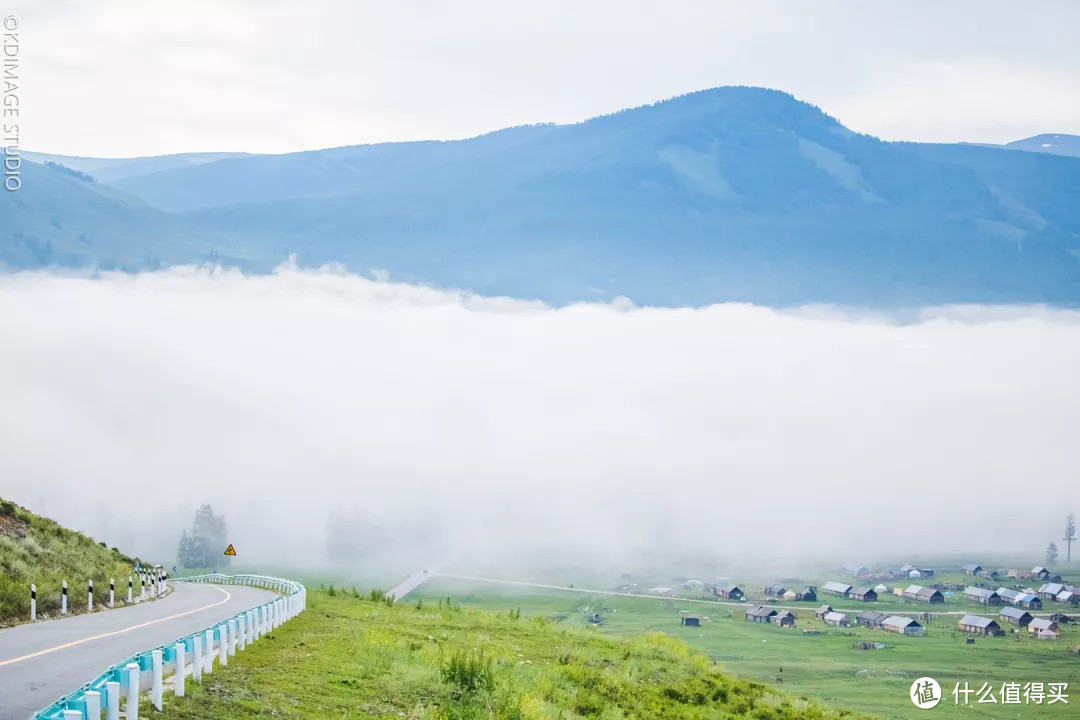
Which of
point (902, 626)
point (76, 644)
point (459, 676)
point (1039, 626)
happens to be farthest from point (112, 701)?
point (1039, 626)

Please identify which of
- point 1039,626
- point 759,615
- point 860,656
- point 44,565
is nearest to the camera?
point 44,565

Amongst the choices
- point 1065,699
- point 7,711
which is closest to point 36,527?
point 7,711

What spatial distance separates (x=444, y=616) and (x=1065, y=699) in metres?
96.5

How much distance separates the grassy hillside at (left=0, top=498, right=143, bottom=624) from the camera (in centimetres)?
3350

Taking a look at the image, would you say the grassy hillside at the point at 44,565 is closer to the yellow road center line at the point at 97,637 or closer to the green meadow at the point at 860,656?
the yellow road center line at the point at 97,637

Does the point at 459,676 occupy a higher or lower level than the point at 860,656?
higher

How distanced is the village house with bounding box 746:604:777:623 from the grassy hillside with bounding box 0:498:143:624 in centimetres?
14841

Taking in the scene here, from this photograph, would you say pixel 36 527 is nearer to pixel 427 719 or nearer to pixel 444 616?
pixel 444 616

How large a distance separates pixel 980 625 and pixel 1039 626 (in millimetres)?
12765

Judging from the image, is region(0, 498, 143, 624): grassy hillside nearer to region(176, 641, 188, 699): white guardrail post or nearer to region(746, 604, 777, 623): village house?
region(176, 641, 188, 699): white guardrail post

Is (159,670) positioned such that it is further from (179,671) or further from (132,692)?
(132,692)

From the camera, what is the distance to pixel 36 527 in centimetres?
4700

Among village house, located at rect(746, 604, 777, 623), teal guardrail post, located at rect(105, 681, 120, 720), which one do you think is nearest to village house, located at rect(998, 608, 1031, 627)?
village house, located at rect(746, 604, 777, 623)

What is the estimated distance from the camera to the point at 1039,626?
190 m
